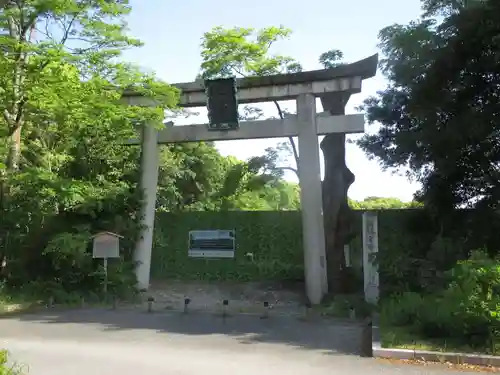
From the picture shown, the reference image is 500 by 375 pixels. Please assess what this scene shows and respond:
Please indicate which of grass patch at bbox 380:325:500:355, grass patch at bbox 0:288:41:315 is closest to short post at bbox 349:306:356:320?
grass patch at bbox 380:325:500:355

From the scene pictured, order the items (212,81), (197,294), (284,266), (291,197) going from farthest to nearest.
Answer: (291,197) < (284,266) < (197,294) < (212,81)

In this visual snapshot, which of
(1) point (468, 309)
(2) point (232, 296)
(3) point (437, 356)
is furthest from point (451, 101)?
(2) point (232, 296)

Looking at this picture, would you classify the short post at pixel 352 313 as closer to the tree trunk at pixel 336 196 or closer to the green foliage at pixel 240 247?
the tree trunk at pixel 336 196

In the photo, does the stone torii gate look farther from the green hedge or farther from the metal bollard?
the metal bollard

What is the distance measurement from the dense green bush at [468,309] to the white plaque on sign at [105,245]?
313 inches

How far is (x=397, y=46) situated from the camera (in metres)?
13.8

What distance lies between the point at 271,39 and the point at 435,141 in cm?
930

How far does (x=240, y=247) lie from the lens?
57.5 ft

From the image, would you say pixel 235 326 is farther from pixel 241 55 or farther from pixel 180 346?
pixel 241 55

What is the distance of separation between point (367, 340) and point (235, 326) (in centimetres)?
282

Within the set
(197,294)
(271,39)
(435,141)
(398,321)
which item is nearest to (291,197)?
(271,39)

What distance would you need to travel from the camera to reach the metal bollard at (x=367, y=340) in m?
7.81

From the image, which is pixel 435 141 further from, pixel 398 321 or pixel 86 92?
pixel 86 92

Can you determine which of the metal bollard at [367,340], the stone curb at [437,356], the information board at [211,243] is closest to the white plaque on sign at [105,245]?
the information board at [211,243]
